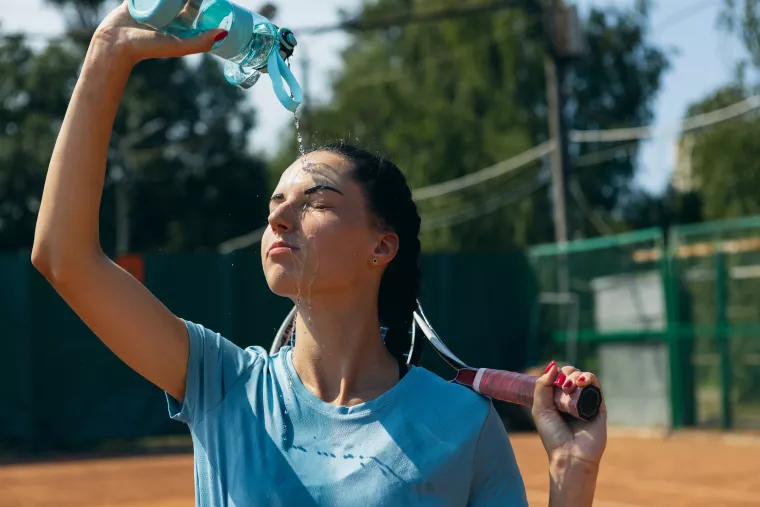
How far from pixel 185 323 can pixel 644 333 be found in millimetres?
13196

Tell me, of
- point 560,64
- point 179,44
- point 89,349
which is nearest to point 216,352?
point 179,44

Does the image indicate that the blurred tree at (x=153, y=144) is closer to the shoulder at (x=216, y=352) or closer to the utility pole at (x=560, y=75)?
the utility pole at (x=560, y=75)

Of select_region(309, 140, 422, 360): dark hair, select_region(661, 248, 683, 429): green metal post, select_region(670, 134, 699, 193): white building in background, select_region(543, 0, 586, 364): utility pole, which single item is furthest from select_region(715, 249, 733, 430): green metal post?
select_region(309, 140, 422, 360): dark hair

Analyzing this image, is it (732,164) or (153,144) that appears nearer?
(732,164)

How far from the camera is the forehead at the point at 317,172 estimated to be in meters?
2.38

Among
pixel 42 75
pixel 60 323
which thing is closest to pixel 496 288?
pixel 60 323

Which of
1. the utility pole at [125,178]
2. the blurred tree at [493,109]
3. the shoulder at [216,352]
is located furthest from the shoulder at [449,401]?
the utility pole at [125,178]

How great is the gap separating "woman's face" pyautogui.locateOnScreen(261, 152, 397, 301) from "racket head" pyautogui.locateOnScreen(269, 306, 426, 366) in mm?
209

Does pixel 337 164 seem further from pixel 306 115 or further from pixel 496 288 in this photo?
pixel 306 115

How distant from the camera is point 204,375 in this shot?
2332 mm

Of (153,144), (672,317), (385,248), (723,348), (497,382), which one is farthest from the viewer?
(153,144)

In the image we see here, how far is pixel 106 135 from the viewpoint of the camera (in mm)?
2174

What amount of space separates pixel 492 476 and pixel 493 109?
28.7 m

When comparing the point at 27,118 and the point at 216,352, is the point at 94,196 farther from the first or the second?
the point at 27,118
